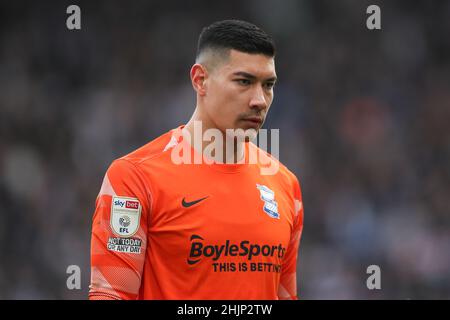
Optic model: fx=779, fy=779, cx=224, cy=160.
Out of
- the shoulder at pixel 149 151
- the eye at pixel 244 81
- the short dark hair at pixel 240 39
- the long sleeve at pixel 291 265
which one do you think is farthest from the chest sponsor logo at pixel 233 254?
the short dark hair at pixel 240 39

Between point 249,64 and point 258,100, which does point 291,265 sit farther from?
point 249,64

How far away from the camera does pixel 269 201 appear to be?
3.84 meters

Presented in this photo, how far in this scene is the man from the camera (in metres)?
3.47

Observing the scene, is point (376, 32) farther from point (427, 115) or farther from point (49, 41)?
point (49, 41)

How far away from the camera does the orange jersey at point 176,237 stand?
3457mm

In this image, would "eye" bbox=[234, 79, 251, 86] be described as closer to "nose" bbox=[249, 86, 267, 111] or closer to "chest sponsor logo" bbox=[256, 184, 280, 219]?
"nose" bbox=[249, 86, 267, 111]

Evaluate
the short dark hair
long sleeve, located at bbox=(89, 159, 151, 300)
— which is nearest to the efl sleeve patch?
long sleeve, located at bbox=(89, 159, 151, 300)

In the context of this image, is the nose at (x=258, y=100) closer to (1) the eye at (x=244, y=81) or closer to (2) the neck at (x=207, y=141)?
(1) the eye at (x=244, y=81)

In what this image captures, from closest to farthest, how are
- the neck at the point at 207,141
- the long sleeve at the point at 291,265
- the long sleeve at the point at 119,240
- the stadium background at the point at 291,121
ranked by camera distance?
the long sleeve at the point at 119,240 → the neck at the point at 207,141 → the long sleeve at the point at 291,265 → the stadium background at the point at 291,121

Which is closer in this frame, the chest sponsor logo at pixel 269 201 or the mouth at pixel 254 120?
the mouth at pixel 254 120

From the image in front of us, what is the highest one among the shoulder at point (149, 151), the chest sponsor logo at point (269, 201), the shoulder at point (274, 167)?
the shoulder at point (149, 151)

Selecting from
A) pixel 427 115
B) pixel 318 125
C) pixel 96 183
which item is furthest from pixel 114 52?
pixel 427 115

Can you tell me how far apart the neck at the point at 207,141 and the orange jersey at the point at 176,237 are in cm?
11
